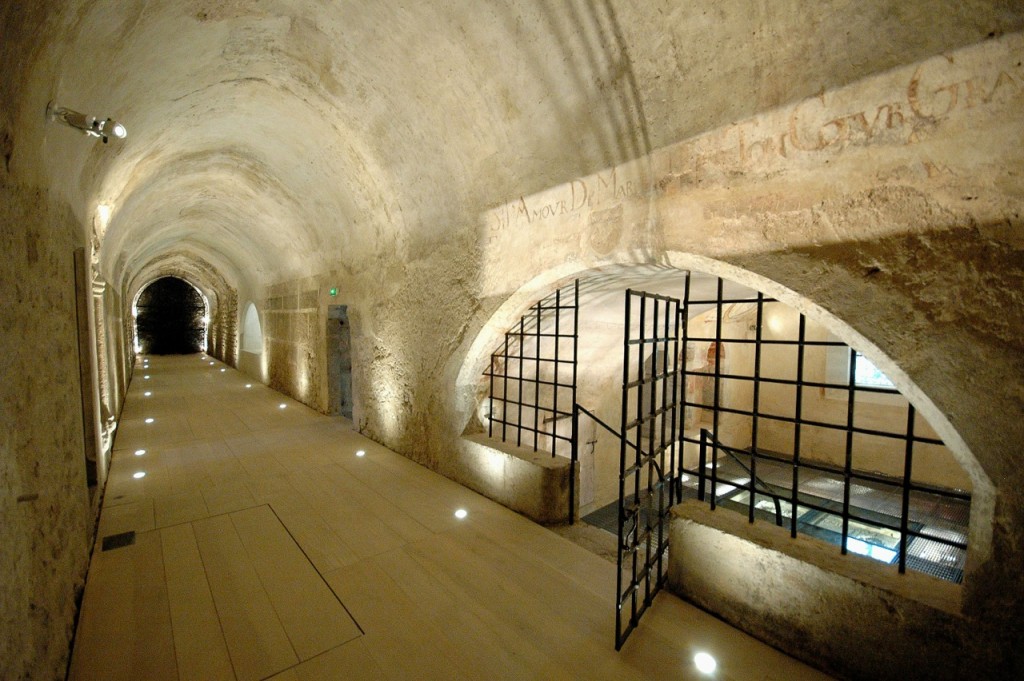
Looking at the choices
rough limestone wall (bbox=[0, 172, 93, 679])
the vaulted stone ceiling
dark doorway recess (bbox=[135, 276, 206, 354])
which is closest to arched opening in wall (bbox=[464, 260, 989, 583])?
the vaulted stone ceiling

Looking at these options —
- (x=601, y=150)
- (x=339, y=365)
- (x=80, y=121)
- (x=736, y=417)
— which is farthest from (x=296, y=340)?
(x=736, y=417)

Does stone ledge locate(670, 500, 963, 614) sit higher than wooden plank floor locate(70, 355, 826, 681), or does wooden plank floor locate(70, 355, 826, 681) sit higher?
stone ledge locate(670, 500, 963, 614)

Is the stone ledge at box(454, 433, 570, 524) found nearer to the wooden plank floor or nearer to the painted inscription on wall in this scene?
the wooden plank floor

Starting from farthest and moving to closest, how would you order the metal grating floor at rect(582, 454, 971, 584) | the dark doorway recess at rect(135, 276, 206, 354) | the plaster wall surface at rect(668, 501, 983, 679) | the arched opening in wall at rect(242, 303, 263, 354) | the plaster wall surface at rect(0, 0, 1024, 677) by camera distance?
1. the dark doorway recess at rect(135, 276, 206, 354)
2. the arched opening in wall at rect(242, 303, 263, 354)
3. the metal grating floor at rect(582, 454, 971, 584)
4. the plaster wall surface at rect(668, 501, 983, 679)
5. the plaster wall surface at rect(0, 0, 1024, 677)

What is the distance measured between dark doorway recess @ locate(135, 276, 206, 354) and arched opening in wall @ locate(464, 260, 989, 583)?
21.0 metres

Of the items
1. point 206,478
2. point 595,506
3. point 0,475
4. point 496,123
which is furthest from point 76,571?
point 595,506

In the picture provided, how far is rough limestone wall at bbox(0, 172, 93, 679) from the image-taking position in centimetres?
169

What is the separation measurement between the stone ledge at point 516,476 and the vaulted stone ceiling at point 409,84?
229 centimetres

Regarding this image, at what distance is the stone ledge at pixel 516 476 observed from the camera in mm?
3967

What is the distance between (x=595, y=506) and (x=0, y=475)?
7.12 m

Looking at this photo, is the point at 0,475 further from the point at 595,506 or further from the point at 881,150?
the point at 595,506

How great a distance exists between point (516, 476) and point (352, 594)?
172 centimetres

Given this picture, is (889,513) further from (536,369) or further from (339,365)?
(339,365)

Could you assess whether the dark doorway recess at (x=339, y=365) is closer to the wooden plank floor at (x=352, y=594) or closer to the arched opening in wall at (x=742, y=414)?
the wooden plank floor at (x=352, y=594)
